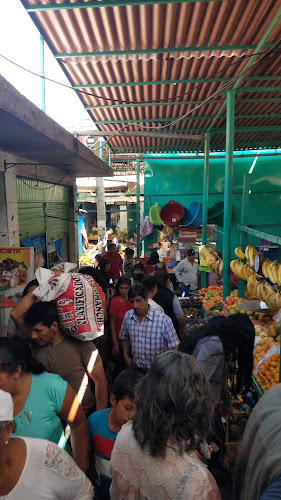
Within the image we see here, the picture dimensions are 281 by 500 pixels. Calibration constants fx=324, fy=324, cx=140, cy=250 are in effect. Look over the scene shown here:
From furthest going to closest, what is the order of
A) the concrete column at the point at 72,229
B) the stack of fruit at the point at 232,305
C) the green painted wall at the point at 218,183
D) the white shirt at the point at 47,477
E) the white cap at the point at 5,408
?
1. the green painted wall at the point at 218,183
2. the concrete column at the point at 72,229
3. the stack of fruit at the point at 232,305
4. the white shirt at the point at 47,477
5. the white cap at the point at 5,408

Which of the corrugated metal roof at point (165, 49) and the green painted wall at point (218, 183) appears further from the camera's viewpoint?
the green painted wall at point (218, 183)

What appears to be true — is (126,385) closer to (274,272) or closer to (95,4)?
(274,272)

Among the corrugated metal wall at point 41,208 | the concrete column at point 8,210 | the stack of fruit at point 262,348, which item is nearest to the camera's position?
the stack of fruit at point 262,348

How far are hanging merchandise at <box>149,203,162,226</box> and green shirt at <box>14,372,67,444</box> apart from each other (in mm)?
9040

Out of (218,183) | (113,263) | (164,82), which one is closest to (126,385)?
(164,82)

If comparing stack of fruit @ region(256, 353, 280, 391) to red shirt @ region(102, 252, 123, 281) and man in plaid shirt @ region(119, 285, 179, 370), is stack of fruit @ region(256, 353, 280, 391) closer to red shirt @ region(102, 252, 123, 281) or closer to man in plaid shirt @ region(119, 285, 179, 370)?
man in plaid shirt @ region(119, 285, 179, 370)

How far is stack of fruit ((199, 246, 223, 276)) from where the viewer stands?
641 centimetres

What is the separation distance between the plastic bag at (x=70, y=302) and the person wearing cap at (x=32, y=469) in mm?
864

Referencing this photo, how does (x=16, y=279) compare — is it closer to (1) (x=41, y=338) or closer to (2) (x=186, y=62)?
(1) (x=41, y=338)

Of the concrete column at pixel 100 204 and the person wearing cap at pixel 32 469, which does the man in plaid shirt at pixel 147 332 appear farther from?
the concrete column at pixel 100 204

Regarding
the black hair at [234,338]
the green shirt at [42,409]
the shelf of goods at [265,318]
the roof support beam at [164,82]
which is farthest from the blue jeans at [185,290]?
the green shirt at [42,409]

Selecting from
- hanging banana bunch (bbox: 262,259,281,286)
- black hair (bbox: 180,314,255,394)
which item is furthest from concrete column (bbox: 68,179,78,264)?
black hair (bbox: 180,314,255,394)

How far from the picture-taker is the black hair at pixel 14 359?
1.67 m

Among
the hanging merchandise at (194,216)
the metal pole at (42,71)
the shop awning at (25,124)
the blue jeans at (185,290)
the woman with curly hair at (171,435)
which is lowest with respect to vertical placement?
the blue jeans at (185,290)
